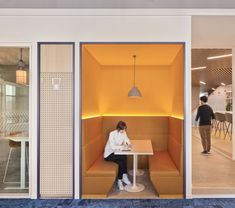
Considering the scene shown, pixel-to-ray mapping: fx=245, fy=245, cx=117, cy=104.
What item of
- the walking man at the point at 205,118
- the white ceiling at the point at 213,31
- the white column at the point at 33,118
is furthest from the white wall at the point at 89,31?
the walking man at the point at 205,118

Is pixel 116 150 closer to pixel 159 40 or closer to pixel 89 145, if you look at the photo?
pixel 89 145

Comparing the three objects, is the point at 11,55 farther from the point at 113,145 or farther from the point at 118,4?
the point at 113,145

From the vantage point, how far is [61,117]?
3.78 meters

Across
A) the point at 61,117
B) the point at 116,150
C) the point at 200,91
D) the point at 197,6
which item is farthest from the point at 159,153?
the point at 200,91

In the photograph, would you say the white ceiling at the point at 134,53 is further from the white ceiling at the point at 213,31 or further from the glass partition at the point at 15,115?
the glass partition at the point at 15,115

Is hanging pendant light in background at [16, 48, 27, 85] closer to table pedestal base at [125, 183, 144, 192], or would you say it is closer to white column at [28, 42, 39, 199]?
white column at [28, 42, 39, 199]

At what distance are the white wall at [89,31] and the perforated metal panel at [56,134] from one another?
0.36 feet

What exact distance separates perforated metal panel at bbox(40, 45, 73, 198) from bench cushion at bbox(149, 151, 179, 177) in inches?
52.8

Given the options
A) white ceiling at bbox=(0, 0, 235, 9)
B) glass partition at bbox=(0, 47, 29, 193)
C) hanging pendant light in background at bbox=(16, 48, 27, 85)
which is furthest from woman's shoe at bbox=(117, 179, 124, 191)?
white ceiling at bbox=(0, 0, 235, 9)

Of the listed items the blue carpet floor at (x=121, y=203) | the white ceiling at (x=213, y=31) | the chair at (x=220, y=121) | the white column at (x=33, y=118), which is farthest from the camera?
the chair at (x=220, y=121)

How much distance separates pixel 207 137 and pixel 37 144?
461cm

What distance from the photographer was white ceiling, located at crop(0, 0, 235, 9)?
141 inches

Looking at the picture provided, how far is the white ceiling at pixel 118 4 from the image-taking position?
11.8 ft

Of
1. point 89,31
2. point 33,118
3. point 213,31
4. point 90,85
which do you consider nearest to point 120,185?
point 33,118
